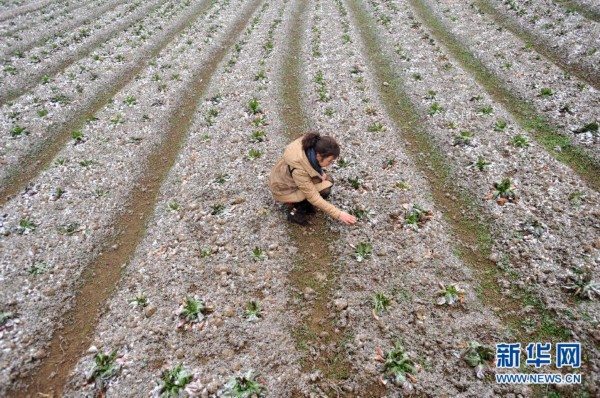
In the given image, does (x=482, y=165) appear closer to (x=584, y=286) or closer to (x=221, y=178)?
(x=584, y=286)

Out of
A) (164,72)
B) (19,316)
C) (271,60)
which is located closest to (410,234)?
(19,316)

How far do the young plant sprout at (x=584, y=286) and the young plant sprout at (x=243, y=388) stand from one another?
8.39 m

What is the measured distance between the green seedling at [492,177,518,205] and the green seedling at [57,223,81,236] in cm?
1501

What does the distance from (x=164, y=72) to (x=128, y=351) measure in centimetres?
1971

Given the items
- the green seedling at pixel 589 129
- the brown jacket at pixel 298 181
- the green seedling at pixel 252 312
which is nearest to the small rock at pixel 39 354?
the green seedling at pixel 252 312

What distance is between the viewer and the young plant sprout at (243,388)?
7.69 m

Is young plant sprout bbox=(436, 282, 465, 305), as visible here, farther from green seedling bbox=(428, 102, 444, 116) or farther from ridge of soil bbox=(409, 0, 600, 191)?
green seedling bbox=(428, 102, 444, 116)

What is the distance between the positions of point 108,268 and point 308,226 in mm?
6745

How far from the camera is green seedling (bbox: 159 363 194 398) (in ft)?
25.3

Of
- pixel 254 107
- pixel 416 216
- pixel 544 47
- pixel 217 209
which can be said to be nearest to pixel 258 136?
pixel 254 107

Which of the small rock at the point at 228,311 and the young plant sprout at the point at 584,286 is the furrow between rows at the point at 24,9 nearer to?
the small rock at the point at 228,311

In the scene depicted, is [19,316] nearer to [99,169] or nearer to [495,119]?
[99,169]

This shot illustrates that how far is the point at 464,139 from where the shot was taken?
14922mm

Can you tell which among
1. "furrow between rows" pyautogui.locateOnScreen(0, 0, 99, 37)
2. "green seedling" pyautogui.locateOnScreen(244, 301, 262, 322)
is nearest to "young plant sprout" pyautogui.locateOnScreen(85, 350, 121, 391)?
"green seedling" pyautogui.locateOnScreen(244, 301, 262, 322)
